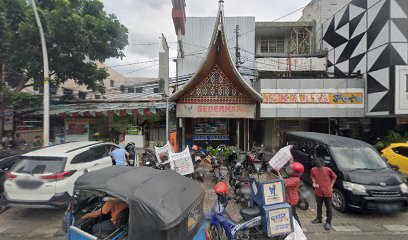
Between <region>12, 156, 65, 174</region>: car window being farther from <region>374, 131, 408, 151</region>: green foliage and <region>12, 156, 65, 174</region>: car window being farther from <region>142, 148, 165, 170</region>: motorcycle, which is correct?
<region>374, 131, 408, 151</region>: green foliage

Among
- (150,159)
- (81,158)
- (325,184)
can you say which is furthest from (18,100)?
(325,184)

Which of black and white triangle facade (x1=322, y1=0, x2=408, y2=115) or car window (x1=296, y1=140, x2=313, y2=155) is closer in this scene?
car window (x1=296, y1=140, x2=313, y2=155)

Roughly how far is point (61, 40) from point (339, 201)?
45.6 feet

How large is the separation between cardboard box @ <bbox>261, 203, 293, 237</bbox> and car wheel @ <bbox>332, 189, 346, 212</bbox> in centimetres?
256

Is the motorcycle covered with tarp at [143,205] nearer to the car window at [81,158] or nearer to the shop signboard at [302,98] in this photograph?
the car window at [81,158]

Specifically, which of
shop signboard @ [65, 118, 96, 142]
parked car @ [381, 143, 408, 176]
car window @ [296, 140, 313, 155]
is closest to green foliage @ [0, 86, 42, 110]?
shop signboard @ [65, 118, 96, 142]

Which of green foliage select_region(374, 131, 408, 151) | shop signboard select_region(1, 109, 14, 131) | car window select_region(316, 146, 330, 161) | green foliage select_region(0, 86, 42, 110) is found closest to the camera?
car window select_region(316, 146, 330, 161)

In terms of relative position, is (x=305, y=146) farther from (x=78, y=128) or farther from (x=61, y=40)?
(x=61, y=40)

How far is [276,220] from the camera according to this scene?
3799 millimetres

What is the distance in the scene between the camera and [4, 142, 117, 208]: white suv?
4977 millimetres

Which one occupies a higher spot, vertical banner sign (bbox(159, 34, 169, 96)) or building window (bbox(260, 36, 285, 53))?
building window (bbox(260, 36, 285, 53))

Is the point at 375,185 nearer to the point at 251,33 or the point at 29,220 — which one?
the point at 29,220

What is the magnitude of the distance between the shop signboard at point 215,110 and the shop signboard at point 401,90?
6.97 meters

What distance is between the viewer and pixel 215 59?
10352 millimetres
